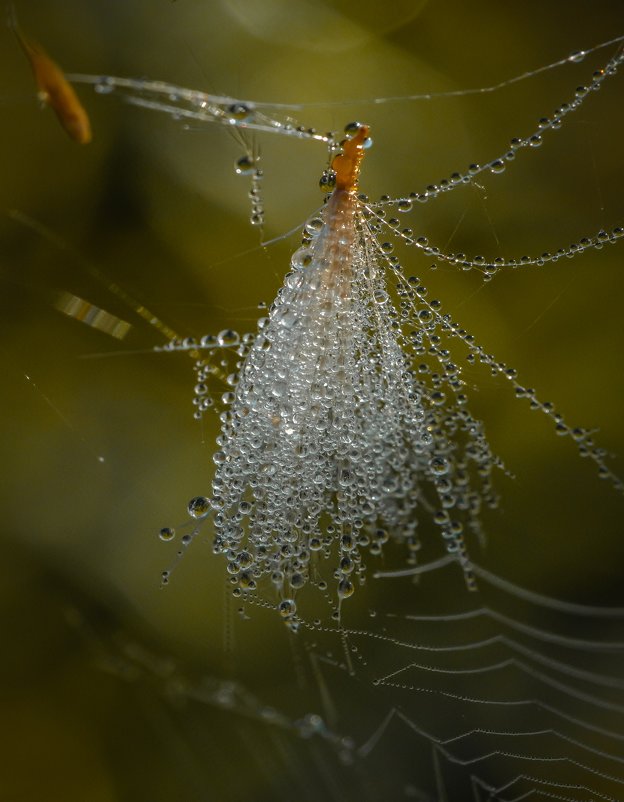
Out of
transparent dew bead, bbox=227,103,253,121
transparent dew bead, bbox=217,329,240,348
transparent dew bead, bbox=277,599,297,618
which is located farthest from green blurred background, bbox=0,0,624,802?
→ transparent dew bead, bbox=227,103,253,121

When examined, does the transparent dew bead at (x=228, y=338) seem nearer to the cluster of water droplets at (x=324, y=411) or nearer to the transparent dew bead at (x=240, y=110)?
the cluster of water droplets at (x=324, y=411)

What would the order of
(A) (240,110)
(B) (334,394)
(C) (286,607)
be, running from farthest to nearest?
1. (C) (286,607)
2. (B) (334,394)
3. (A) (240,110)

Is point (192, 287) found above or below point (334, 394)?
above

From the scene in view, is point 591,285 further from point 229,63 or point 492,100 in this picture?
point 229,63

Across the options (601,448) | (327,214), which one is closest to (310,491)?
(327,214)

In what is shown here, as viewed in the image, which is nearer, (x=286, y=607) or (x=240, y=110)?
(x=240, y=110)

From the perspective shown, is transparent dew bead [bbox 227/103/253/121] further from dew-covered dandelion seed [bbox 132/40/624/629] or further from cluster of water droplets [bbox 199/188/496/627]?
cluster of water droplets [bbox 199/188/496/627]

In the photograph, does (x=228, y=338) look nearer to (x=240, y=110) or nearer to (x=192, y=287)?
(x=192, y=287)

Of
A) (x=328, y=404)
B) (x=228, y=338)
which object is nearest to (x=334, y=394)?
(x=328, y=404)

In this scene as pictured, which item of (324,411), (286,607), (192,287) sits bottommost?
(286,607)

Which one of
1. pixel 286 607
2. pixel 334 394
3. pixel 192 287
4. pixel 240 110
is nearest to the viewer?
pixel 240 110
